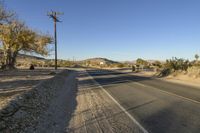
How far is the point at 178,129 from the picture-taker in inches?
285

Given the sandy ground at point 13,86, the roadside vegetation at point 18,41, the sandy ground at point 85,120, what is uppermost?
the roadside vegetation at point 18,41

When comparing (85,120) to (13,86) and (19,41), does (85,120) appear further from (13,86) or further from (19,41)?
(19,41)

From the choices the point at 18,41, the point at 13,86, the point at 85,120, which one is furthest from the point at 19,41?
the point at 85,120

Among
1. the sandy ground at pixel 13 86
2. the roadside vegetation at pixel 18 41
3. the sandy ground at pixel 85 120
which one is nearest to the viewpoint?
the sandy ground at pixel 85 120

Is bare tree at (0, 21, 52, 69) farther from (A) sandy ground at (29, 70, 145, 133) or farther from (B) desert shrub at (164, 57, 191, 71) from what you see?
(A) sandy ground at (29, 70, 145, 133)

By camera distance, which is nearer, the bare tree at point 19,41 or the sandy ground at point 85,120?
the sandy ground at point 85,120

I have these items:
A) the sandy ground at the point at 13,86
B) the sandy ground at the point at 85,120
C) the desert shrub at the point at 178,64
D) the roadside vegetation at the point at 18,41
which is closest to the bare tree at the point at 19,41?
the roadside vegetation at the point at 18,41

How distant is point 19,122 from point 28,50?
1493 inches

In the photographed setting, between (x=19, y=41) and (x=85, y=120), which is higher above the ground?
(x=19, y=41)

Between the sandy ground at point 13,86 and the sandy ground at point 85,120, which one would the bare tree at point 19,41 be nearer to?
the sandy ground at point 13,86

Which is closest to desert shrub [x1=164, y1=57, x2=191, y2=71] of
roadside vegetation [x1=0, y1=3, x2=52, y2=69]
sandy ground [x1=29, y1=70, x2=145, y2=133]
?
roadside vegetation [x1=0, y1=3, x2=52, y2=69]

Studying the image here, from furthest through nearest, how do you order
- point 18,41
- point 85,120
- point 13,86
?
point 18,41
point 13,86
point 85,120

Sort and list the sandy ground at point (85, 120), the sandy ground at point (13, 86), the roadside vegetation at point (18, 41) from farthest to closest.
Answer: the roadside vegetation at point (18, 41) → the sandy ground at point (13, 86) → the sandy ground at point (85, 120)

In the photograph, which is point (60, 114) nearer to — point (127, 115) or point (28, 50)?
point (127, 115)
